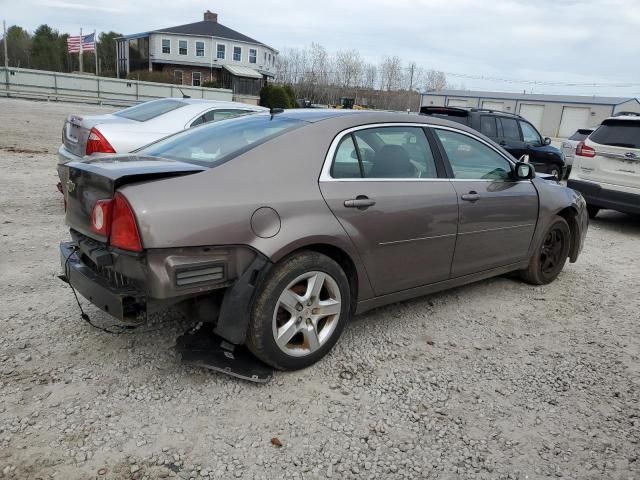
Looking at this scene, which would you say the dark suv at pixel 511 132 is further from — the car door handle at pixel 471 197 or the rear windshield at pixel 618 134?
the car door handle at pixel 471 197

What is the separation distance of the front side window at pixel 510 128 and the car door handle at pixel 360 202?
9.15 metres

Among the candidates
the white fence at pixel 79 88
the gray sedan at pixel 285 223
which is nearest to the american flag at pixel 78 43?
the white fence at pixel 79 88

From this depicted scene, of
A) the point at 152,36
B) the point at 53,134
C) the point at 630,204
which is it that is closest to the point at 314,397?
the point at 630,204

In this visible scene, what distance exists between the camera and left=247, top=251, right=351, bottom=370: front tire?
3.04 m

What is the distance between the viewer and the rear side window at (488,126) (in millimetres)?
11134

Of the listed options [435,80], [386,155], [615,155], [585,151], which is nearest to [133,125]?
[386,155]

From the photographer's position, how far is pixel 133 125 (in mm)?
6613

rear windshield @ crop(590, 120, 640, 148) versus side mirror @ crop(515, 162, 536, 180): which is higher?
rear windshield @ crop(590, 120, 640, 148)

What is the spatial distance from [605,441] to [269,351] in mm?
1924

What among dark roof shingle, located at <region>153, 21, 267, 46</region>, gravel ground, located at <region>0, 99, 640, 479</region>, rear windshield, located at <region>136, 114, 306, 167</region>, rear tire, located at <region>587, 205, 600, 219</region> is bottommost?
gravel ground, located at <region>0, 99, 640, 479</region>

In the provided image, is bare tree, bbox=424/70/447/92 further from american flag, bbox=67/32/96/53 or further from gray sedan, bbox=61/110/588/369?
gray sedan, bbox=61/110/588/369

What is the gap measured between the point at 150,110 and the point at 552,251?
5484mm

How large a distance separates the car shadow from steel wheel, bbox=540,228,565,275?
381 cm

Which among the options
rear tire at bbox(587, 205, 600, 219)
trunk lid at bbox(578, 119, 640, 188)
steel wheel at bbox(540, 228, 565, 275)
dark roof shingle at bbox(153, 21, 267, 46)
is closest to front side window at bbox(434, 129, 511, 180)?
steel wheel at bbox(540, 228, 565, 275)
